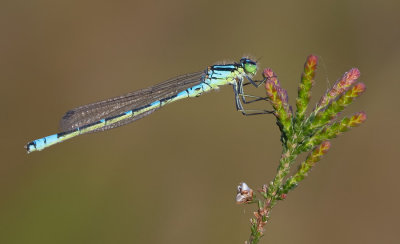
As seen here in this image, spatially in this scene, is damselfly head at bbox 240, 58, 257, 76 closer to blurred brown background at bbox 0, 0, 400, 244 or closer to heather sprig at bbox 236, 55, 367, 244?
heather sprig at bbox 236, 55, 367, 244

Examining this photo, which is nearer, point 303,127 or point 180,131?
point 303,127

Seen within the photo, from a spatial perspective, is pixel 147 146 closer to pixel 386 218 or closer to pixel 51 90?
pixel 51 90

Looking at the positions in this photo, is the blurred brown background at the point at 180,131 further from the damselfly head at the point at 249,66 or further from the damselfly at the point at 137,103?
the damselfly head at the point at 249,66

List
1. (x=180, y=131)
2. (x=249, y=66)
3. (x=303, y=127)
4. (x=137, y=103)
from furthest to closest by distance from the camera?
(x=180, y=131), (x=137, y=103), (x=249, y=66), (x=303, y=127)

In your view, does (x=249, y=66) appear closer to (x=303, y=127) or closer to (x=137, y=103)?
(x=137, y=103)

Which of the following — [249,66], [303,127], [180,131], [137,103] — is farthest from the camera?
[180,131]

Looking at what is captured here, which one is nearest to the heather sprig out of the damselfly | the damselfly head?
the damselfly head

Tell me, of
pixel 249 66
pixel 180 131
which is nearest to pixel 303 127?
pixel 249 66
